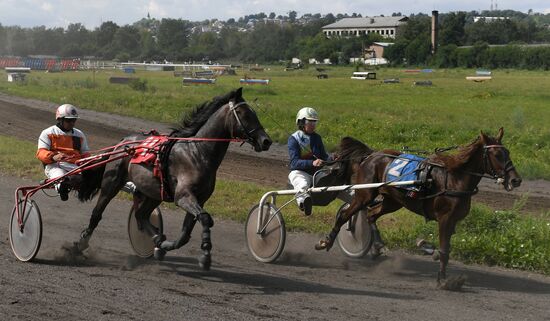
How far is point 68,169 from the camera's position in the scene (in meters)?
9.43

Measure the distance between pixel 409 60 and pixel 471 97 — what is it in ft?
199

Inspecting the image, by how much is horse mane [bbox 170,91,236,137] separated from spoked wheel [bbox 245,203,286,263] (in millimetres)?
1283

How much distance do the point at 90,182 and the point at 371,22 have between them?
579 feet

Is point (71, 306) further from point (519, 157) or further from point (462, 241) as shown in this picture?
point (519, 157)

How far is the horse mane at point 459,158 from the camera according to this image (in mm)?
8086

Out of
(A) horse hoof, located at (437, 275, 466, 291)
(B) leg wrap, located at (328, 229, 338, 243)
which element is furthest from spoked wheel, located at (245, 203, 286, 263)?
(A) horse hoof, located at (437, 275, 466, 291)

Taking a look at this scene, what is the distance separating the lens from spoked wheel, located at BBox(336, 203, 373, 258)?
9.55 metres

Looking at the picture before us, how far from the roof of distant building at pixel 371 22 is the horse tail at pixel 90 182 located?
546ft

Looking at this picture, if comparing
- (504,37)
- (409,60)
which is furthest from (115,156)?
(504,37)

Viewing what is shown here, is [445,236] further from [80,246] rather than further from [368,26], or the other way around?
[368,26]

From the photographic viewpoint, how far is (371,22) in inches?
7136

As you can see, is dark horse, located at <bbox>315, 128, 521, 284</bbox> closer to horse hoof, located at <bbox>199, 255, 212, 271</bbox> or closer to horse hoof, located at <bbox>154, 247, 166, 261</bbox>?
horse hoof, located at <bbox>199, 255, 212, 271</bbox>

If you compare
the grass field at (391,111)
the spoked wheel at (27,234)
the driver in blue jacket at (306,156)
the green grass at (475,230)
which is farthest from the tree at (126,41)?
the driver in blue jacket at (306,156)

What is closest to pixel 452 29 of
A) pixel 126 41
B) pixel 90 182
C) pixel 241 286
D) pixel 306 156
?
pixel 126 41
